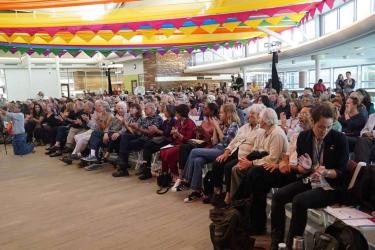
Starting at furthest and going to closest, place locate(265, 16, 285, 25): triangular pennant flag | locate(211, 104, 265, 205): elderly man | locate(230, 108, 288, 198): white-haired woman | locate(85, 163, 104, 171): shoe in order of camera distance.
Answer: locate(265, 16, 285, 25): triangular pennant flag → locate(85, 163, 104, 171): shoe → locate(211, 104, 265, 205): elderly man → locate(230, 108, 288, 198): white-haired woman

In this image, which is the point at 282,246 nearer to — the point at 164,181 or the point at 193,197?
the point at 193,197

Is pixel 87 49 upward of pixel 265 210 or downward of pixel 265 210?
upward

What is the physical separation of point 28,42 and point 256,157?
24.9 ft

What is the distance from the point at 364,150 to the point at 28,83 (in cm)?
1858

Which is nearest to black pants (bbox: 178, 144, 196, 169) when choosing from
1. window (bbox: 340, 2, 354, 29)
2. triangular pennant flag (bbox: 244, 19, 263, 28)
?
triangular pennant flag (bbox: 244, 19, 263, 28)

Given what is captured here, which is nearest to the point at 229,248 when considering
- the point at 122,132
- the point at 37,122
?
the point at 122,132

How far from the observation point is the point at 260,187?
3.15 meters

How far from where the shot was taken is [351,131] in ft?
13.9

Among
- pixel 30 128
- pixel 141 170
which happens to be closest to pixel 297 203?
pixel 141 170

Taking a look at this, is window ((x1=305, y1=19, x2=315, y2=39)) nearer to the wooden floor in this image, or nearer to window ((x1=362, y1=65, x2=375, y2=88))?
window ((x1=362, y1=65, x2=375, y2=88))

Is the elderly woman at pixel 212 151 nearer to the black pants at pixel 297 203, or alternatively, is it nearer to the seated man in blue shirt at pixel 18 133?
the black pants at pixel 297 203

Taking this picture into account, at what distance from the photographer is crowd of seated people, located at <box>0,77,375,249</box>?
2756 millimetres

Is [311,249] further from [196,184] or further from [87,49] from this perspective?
[87,49]

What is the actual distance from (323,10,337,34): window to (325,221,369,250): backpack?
12.6m
